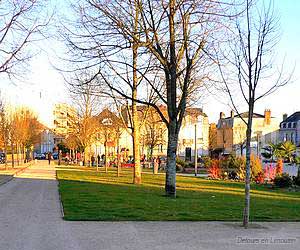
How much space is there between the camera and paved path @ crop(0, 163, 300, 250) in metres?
9.30

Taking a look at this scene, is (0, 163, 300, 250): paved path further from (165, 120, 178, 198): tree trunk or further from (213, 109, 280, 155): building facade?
(213, 109, 280, 155): building facade

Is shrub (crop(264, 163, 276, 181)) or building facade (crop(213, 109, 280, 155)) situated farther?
building facade (crop(213, 109, 280, 155))

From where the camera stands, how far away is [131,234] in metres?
10.5

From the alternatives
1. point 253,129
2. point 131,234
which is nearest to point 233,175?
point 131,234

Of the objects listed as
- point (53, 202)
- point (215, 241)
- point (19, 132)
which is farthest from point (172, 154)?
point (19, 132)

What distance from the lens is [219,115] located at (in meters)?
116

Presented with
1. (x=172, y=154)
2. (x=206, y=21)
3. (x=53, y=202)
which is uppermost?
(x=206, y=21)

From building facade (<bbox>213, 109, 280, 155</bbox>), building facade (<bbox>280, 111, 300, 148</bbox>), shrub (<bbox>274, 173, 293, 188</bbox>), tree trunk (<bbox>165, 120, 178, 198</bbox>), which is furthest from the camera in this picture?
building facade (<bbox>213, 109, 280, 155</bbox>)

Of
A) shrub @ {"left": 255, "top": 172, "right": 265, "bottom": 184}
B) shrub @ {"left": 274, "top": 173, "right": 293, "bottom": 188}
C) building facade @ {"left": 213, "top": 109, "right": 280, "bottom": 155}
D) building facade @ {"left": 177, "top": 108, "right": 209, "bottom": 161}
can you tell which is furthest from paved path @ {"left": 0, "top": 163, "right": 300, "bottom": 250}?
building facade @ {"left": 213, "top": 109, "right": 280, "bottom": 155}

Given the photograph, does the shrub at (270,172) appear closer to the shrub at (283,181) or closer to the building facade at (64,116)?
Result: the shrub at (283,181)

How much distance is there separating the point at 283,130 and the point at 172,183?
86.1 meters

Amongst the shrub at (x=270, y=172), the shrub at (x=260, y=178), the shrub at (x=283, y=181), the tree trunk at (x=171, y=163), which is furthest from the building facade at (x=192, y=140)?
the tree trunk at (x=171, y=163)

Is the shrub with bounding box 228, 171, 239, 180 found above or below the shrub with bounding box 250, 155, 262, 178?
below

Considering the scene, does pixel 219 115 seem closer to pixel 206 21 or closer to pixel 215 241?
pixel 206 21
